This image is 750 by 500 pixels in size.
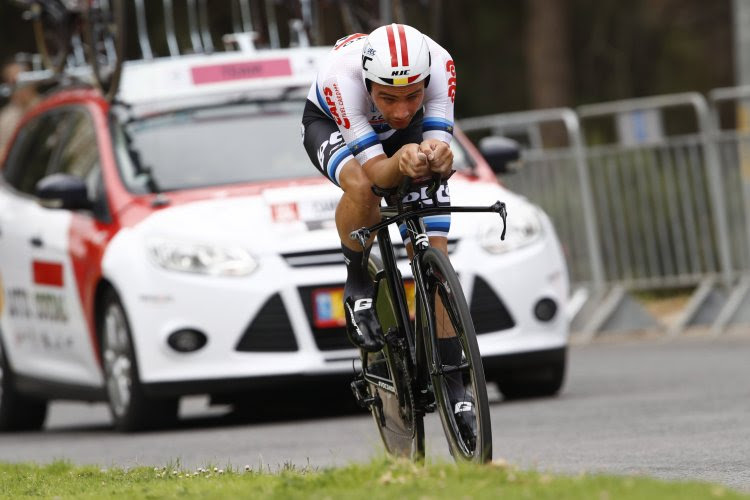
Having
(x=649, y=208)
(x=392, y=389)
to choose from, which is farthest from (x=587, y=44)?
(x=392, y=389)

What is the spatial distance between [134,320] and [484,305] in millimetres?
1904

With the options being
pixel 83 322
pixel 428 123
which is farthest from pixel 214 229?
pixel 428 123

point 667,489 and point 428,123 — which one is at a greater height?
point 428,123

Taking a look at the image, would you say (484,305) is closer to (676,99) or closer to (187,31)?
(676,99)

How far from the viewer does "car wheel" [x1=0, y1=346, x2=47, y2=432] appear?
12164mm

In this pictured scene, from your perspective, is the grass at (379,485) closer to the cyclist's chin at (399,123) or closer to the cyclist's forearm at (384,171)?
the cyclist's forearm at (384,171)

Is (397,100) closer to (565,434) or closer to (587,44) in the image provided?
(565,434)

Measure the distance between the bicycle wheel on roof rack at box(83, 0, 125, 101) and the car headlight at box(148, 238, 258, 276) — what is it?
1.65m

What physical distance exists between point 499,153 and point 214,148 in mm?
1688

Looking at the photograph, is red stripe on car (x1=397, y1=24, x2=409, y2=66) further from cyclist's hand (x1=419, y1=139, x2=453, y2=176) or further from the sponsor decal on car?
the sponsor decal on car

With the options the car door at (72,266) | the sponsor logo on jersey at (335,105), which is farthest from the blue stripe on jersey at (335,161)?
the car door at (72,266)

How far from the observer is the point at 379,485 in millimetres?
5516

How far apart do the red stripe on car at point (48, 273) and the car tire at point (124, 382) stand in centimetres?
53

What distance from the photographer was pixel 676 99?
52.1 ft
